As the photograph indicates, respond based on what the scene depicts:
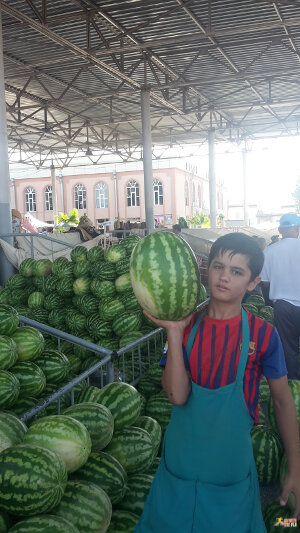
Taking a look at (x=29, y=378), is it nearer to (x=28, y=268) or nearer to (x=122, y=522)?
(x=122, y=522)

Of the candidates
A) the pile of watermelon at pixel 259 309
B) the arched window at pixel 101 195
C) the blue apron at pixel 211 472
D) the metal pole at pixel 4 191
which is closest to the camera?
the blue apron at pixel 211 472

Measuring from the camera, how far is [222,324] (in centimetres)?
175

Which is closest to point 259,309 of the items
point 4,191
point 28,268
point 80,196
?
point 28,268

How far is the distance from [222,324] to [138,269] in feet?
1.28

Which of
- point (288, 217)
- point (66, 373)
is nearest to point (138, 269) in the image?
point (66, 373)

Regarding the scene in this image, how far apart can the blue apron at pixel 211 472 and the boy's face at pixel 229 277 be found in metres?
0.16

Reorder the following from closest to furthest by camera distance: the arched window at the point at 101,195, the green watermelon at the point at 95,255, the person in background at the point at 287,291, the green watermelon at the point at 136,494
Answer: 1. the green watermelon at the point at 136,494
2. the person in background at the point at 287,291
3. the green watermelon at the point at 95,255
4. the arched window at the point at 101,195

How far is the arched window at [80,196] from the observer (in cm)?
4038

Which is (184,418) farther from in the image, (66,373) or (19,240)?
(19,240)

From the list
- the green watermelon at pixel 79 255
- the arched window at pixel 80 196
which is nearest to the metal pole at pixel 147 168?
the green watermelon at pixel 79 255

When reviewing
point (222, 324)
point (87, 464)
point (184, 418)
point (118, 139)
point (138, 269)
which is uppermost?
point (118, 139)

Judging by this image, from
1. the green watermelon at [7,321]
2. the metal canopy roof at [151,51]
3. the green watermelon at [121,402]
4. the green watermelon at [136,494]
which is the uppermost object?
the metal canopy roof at [151,51]

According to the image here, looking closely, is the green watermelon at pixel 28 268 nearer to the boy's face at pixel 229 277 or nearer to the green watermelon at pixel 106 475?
the green watermelon at pixel 106 475

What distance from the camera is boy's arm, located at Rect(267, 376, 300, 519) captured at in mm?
1745
